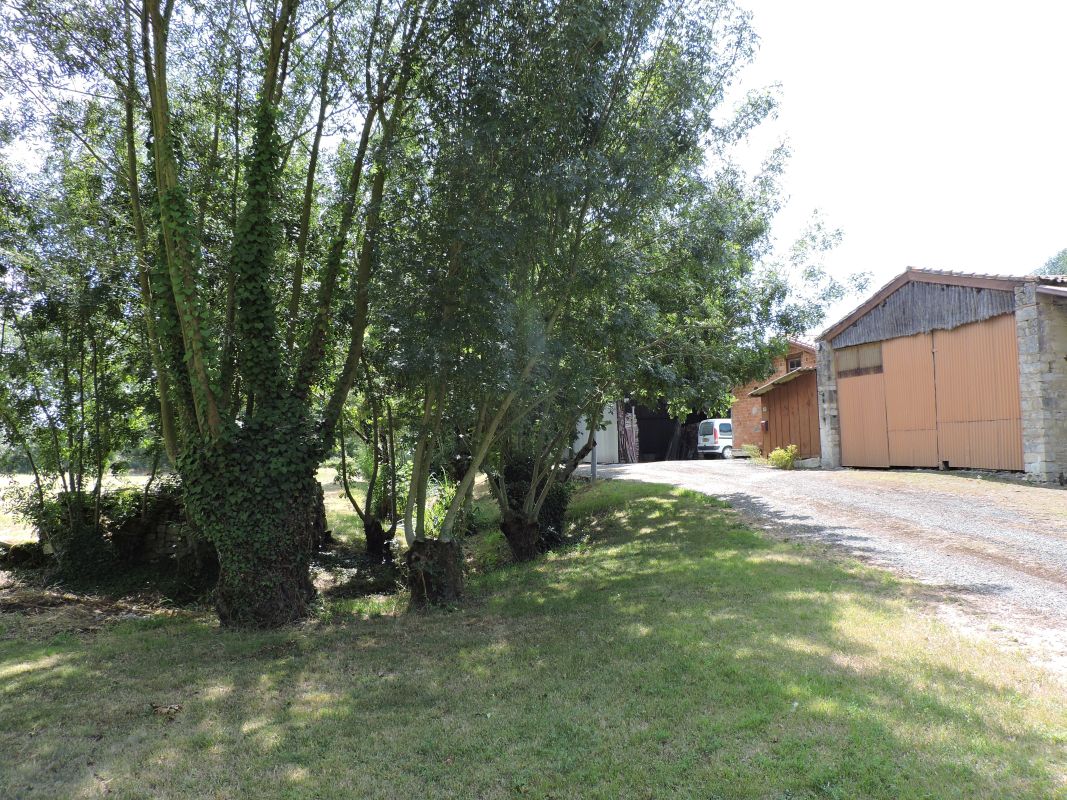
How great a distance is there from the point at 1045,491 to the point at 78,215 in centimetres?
1556

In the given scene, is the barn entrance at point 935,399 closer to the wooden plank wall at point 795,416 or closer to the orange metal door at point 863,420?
the orange metal door at point 863,420

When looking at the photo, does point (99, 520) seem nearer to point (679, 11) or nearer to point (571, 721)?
point (571, 721)

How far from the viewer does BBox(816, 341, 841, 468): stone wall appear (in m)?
18.7

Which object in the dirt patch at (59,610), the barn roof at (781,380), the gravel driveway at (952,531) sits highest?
the barn roof at (781,380)

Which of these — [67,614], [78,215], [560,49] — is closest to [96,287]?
[78,215]

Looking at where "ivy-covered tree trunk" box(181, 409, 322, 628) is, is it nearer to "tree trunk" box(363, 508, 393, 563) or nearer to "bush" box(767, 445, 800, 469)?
"tree trunk" box(363, 508, 393, 563)

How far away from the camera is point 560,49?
271 inches

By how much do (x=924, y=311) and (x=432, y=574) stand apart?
13182mm

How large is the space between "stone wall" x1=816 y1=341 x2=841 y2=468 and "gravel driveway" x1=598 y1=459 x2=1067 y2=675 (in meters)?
2.13

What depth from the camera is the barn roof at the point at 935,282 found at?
1340 centimetres

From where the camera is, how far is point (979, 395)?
1462cm

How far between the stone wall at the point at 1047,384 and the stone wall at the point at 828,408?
5.55m

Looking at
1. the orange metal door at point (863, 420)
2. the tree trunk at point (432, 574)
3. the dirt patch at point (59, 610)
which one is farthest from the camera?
the orange metal door at point (863, 420)

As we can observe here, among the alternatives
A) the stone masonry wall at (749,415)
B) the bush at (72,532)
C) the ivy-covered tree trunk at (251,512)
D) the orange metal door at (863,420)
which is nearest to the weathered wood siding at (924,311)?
the orange metal door at (863,420)
